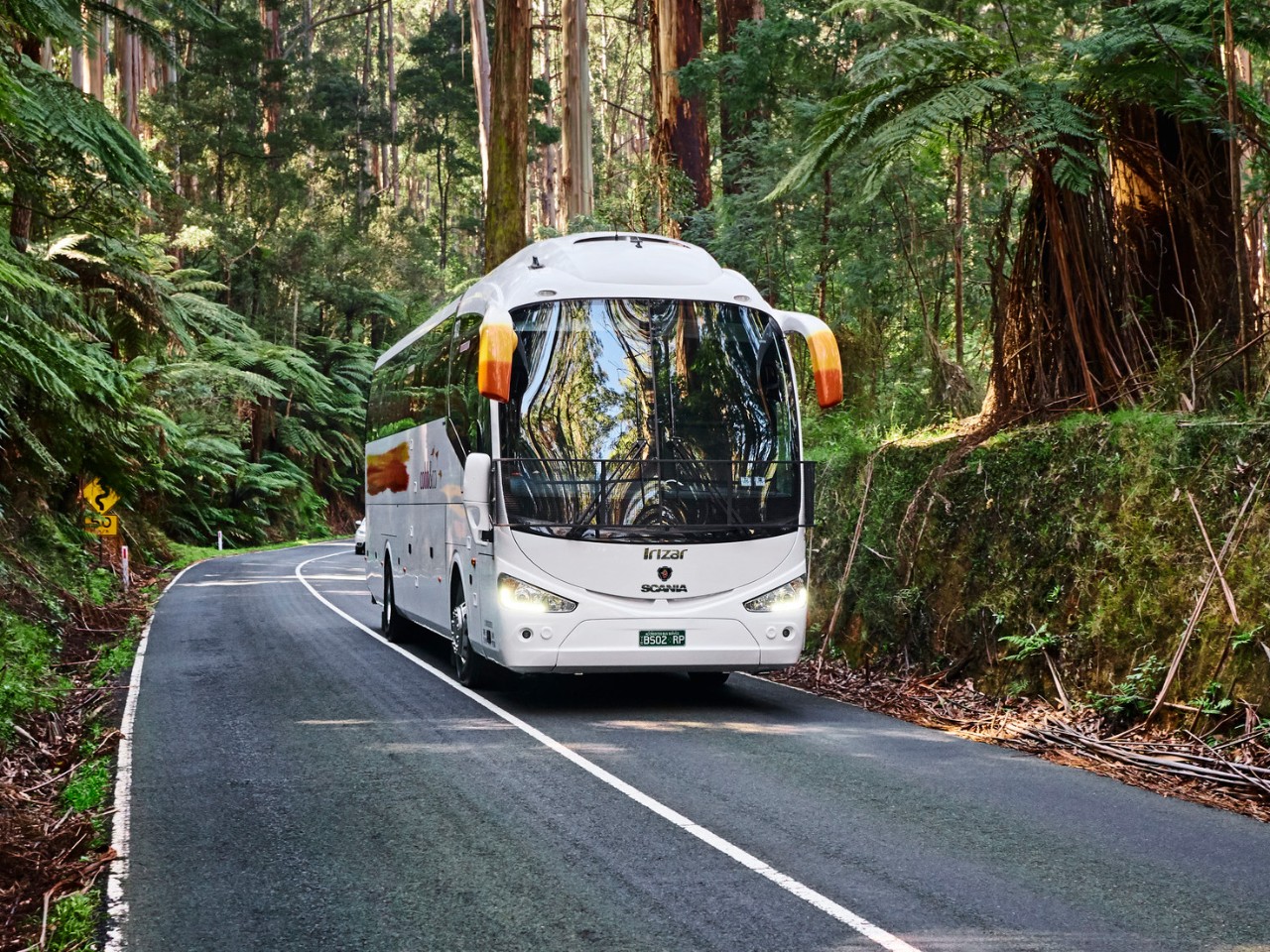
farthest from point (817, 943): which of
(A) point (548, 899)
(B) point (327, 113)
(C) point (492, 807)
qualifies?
(B) point (327, 113)

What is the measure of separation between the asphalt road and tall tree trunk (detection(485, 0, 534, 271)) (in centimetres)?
1231

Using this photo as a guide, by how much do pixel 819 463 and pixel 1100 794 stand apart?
8006 mm

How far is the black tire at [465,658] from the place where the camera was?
1237 centimetres

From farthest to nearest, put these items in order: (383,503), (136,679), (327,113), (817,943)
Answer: (327,113) < (383,503) < (136,679) < (817,943)

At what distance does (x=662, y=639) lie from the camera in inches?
424

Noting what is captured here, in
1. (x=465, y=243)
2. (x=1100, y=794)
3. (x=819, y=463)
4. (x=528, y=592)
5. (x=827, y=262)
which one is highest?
(x=465, y=243)

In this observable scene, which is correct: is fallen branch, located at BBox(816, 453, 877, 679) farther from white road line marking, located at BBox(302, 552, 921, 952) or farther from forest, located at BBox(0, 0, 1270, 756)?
white road line marking, located at BBox(302, 552, 921, 952)

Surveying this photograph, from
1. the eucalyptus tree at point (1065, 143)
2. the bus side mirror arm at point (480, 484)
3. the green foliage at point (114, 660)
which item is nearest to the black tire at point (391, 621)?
the green foliage at point (114, 660)

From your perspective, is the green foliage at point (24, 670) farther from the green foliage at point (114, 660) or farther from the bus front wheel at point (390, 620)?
the bus front wheel at point (390, 620)

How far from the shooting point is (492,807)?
7.50m

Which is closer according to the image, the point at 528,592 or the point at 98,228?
the point at 528,592

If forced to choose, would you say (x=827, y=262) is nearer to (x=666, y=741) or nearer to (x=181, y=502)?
(x=666, y=741)

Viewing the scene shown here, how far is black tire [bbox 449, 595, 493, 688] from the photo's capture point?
40.6 feet

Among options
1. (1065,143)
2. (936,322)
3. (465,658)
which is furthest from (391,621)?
(1065,143)
